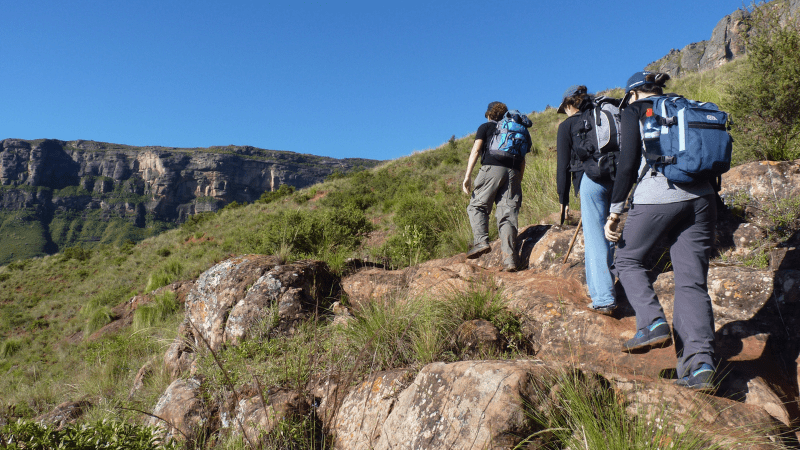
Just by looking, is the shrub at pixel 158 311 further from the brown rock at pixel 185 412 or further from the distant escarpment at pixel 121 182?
the distant escarpment at pixel 121 182

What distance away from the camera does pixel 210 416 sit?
2920mm

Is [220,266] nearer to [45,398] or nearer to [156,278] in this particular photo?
[45,398]

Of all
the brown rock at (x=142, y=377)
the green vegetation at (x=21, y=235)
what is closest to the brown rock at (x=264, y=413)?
the brown rock at (x=142, y=377)

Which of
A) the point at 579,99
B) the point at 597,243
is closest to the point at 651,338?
the point at 597,243

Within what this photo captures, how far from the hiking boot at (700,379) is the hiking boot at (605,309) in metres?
0.93

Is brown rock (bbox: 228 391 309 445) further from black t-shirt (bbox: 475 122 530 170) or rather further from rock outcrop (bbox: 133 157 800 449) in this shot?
black t-shirt (bbox: 475 122 530 170)

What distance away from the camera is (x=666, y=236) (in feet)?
8.16

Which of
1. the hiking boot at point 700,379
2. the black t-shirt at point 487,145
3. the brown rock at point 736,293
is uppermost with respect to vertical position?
the black t-shirt at point 487,145

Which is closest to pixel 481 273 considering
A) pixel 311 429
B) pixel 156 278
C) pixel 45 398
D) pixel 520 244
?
pixel 520 244

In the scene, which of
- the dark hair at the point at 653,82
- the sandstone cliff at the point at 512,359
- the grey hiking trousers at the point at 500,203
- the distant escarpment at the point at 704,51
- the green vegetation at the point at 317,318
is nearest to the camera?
the sandstone cliff at the point at 512,359

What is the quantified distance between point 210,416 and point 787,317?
13.7 feet

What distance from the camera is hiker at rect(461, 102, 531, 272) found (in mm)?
4770

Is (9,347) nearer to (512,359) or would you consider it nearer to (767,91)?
(512,359)

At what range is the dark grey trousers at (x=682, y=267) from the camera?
7.29 feet
